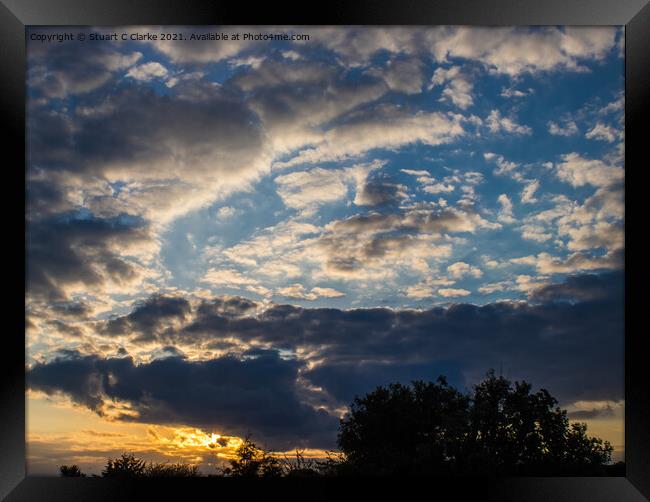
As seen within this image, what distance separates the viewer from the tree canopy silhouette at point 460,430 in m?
20.9

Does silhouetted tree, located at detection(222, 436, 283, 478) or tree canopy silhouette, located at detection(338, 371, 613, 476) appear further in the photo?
tree canopy silhouette, located at detection(338, 371, 613, 476)

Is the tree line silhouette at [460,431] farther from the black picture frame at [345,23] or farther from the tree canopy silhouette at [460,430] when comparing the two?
the black picture frame at [345,23]

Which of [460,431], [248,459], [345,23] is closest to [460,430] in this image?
[460,431]

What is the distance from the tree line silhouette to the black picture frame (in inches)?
583

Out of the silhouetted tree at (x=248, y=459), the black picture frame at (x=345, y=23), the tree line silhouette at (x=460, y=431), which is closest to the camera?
the black picture frame at (x=345, y=23)

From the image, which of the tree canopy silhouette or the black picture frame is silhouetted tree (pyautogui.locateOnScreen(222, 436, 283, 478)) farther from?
the tree canopy silhouette

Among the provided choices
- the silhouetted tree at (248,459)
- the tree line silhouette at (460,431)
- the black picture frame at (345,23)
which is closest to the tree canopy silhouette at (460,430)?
the tree line silhouette at (460,431)

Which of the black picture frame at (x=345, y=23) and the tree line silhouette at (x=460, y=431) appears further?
the tree line silhouette at (x=460, y=431)

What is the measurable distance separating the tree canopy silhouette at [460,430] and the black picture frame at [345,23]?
1544 cm

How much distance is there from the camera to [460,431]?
834 inches

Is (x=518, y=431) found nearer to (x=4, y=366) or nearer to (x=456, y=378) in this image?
(x=456, y=378)

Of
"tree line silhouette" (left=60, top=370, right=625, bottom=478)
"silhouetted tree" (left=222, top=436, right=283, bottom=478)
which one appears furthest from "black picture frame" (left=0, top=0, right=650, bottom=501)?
"tree line silhouette" (left=60, top=370, right=625, bottom=478)

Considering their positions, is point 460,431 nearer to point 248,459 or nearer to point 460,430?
point 460,430

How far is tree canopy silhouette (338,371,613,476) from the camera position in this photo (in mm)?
20891
